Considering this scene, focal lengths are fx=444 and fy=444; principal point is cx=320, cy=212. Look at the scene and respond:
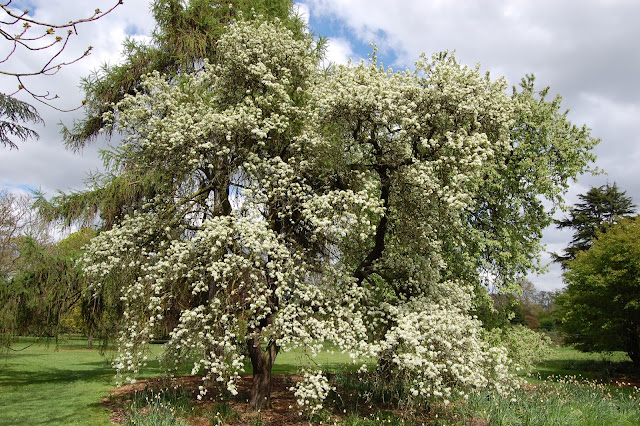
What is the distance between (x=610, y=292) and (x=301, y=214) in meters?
18.8

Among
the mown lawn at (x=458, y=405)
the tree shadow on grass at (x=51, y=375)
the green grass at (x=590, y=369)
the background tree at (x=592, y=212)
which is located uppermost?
the background tree at (x=592, y=212)

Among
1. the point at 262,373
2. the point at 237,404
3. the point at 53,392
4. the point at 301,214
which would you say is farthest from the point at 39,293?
the point at 301,214

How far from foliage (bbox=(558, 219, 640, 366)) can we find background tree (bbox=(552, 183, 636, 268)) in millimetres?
17219

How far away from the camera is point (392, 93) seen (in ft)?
33.1

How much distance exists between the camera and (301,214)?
1090 centimetres

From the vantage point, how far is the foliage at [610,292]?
70.0 ft

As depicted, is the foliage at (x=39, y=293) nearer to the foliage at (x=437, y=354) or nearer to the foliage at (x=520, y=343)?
the foliage at (x=437, y=354)

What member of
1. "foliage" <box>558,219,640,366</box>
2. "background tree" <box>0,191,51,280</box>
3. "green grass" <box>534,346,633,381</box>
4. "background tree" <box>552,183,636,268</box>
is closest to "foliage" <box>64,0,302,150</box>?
"background tree" <box>0,191,51,280</box>

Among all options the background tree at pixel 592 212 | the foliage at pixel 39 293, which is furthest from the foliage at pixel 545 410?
the background tree at pixel 592 212

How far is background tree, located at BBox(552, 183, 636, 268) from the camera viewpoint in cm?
4069

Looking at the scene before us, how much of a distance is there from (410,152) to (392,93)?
4.62 feet

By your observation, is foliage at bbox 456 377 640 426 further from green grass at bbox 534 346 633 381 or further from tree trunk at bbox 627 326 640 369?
tree trunk at bbox 627 326 640 369

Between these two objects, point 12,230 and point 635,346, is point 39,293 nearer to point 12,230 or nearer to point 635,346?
point 12,230

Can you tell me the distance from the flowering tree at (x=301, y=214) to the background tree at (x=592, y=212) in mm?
34726
